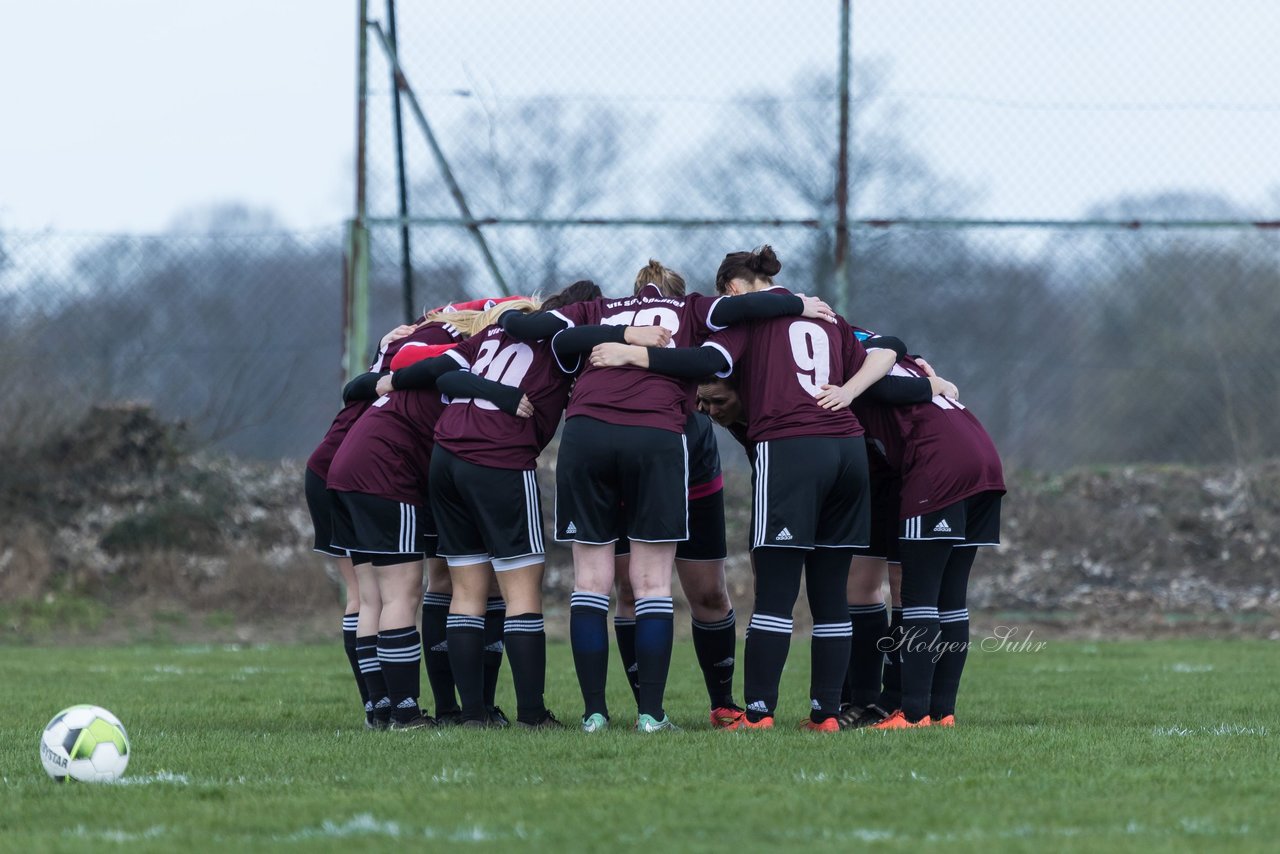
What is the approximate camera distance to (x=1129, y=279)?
13.6 metres

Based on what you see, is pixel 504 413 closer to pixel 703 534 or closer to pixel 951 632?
pixel 703 534

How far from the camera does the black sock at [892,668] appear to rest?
650 cm

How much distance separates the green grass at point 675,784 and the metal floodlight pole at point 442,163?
18.6ft

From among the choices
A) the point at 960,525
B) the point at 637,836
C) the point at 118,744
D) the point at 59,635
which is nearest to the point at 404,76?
the point at 59,635

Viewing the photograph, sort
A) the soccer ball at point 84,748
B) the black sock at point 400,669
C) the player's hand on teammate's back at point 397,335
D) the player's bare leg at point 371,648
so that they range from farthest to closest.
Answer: the player's hand on teammate's back at point 397,335 → the player's bare leg at point 371,648 → the black sock at point 400,669 → the soccer ball at point 84,748

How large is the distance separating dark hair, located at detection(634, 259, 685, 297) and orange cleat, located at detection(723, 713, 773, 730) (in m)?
1.83

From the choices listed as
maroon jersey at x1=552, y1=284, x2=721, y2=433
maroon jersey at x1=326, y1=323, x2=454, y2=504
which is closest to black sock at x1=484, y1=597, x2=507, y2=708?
maroon jersey at x1=326, y1=323, x2=454, y2=504

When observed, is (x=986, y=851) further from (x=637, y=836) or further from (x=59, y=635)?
(x=59, y=635)

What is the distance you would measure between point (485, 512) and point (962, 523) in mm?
1990

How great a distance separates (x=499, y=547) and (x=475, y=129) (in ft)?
23.8

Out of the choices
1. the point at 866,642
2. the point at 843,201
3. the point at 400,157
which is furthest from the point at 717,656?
the point at 400,157

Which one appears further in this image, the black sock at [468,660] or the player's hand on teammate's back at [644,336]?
the black sock at [468,660]

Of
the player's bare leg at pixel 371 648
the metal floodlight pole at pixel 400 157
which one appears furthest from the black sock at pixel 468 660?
the metal floodlight pole at pixel 400 157

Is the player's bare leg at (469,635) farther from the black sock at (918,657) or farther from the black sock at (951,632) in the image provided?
the black sock at (951,632)
